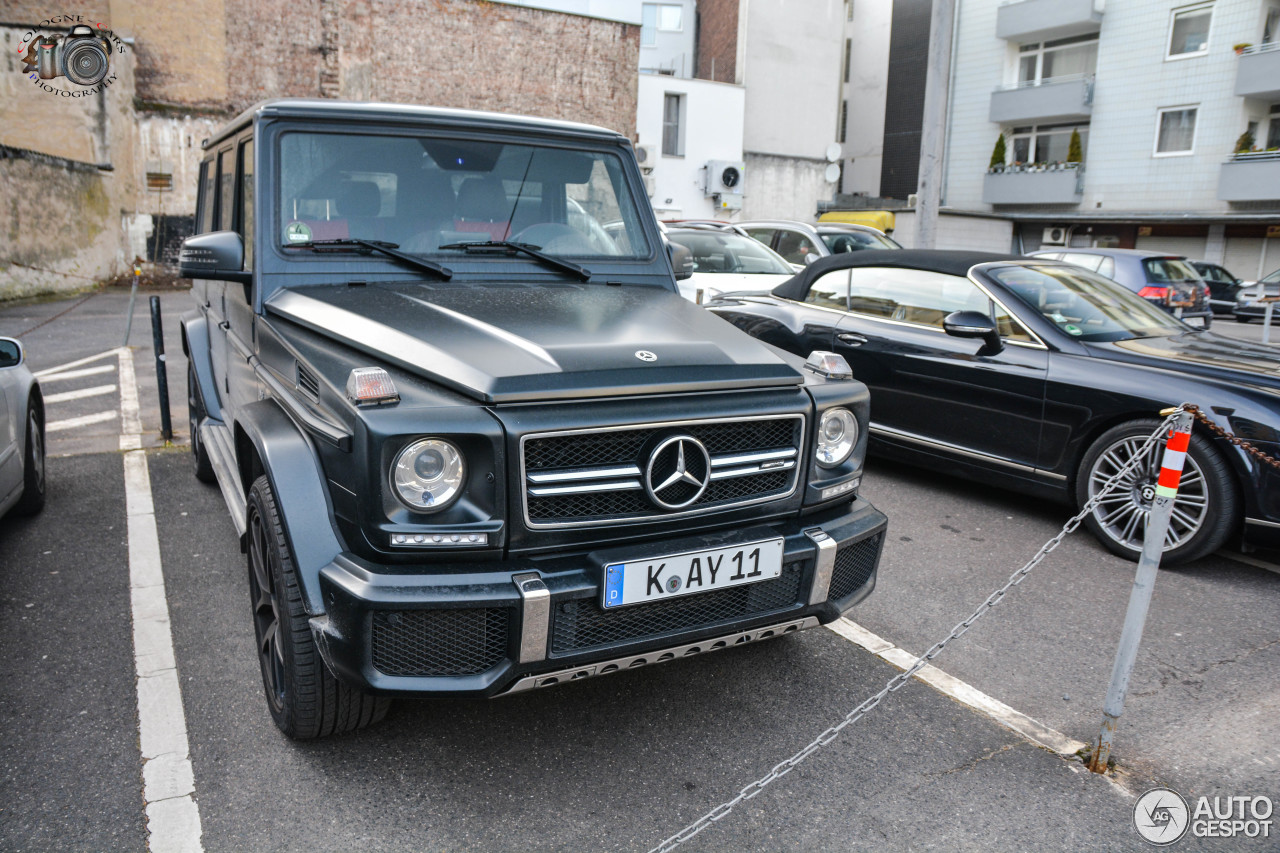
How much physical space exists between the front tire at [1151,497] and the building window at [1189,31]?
90.3ft

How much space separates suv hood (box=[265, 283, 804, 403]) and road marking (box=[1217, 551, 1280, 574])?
350cm

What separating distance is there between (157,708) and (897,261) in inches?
205

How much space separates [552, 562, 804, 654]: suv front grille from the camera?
2508mm

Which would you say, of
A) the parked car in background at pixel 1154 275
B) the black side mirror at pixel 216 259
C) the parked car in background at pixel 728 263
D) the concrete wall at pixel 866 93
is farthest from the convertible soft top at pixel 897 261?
the concrete wall at pixel 866 93

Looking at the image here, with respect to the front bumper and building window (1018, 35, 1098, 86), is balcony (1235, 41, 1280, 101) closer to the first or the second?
building window (1018, 35, 1098, 86)

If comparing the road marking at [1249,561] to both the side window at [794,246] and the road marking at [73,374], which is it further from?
the side window at [794,246]

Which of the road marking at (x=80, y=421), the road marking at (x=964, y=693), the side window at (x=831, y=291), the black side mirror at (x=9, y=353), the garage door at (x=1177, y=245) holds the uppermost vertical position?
the garage door at (x=1177, y=245)

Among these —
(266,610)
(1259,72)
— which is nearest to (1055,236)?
(1259,72)

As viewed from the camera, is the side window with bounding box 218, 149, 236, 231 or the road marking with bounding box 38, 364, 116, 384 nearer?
the side window with bounding box 218, 149, 236, 231

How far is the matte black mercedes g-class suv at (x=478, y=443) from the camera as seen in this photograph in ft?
8.00

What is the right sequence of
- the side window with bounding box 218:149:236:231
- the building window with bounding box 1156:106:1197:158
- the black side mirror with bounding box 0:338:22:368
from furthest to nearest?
the building window with bounding box 1156:106:1197:158, the black side mirror with bounding box 0:338:22:368, the side window with bounding box 218:149:236:231

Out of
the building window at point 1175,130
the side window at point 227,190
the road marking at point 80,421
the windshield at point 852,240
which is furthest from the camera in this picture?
the building window at point 1175,130

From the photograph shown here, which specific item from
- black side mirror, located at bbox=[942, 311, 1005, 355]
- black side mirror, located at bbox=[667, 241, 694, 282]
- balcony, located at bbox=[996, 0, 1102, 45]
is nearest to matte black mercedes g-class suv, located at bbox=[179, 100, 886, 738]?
black side mirror, located at bbox=[667, 241, 694, 282]

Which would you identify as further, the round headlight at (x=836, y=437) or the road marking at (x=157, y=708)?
the round headlight at (x=836, y=437)
